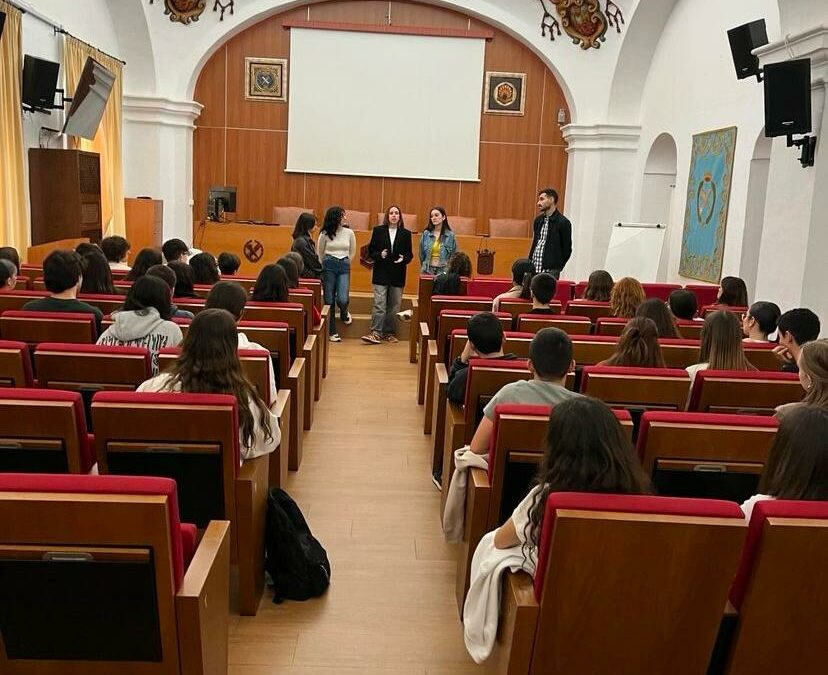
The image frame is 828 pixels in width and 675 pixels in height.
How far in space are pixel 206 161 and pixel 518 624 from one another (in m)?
11.0

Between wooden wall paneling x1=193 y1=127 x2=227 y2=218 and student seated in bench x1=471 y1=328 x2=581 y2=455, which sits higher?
wooden wall paneling x1=193 y1=127 x2=227 y2=218

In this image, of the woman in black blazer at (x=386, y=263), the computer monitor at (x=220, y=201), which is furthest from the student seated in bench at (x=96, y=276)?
the computer monitor at (x=220, y=201)

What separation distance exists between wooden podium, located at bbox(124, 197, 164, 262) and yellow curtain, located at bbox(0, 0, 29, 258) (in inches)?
101

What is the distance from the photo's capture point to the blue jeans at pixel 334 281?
806 centimetres

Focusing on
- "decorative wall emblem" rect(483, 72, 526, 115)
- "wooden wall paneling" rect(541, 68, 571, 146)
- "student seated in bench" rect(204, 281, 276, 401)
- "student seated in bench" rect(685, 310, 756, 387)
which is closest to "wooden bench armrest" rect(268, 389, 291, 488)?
"student seated in bench" rect(204, 281, 276, 401)

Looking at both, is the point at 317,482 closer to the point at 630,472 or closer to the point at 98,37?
the point at 630,472

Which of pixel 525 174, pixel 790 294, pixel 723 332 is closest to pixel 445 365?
pixel 723 332

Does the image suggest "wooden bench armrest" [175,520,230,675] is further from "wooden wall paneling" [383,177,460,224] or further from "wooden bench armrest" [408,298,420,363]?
"wooden wall paneling" [383,177,460,224]

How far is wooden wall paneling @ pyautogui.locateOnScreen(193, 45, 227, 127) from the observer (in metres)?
11.5

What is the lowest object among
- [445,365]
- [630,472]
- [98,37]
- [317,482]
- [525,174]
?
[317,482]

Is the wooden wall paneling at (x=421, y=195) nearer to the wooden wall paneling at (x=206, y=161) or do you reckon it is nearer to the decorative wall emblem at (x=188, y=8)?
the wooden wall paneling at (x=206, y=161)

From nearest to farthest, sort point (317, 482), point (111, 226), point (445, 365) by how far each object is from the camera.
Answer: point (317, 482), point (445, 365), point (111, 226)

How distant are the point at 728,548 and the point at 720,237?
7274 mm

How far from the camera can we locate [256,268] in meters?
10.5
